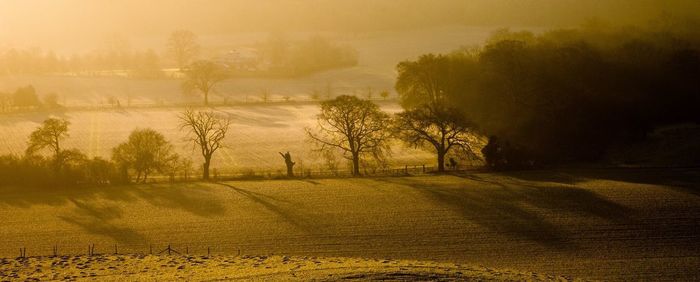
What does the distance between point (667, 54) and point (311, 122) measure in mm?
30108

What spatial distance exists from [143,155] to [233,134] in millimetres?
17435

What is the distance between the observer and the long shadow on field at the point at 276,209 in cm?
3234

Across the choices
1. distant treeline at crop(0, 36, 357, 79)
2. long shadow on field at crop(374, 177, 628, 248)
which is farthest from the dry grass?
distant treeline at crop(0, 36, 357, 79)

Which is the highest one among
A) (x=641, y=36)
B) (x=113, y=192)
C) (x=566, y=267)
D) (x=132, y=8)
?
(x=132, y=8)

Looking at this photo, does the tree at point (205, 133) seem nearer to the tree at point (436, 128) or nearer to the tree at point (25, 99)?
the tree at point (436, 128)

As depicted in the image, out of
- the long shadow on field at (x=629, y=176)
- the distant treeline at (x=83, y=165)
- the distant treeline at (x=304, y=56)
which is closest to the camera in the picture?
the long shadow on field at (x=629, y=176)

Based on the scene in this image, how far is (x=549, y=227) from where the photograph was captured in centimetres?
3078

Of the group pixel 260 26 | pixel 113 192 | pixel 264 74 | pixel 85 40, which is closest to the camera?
pixel 113 192

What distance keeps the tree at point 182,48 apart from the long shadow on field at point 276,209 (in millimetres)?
71234

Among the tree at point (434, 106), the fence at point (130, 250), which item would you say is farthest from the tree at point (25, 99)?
the fence at point (130, 250)

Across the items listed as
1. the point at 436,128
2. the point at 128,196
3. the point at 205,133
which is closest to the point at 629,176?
the point at 436,128

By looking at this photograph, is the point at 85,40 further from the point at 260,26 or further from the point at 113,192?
the point at 113,192

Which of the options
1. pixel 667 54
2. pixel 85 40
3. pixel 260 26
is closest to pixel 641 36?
pixel 667 54

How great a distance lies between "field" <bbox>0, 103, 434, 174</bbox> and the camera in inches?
1938
